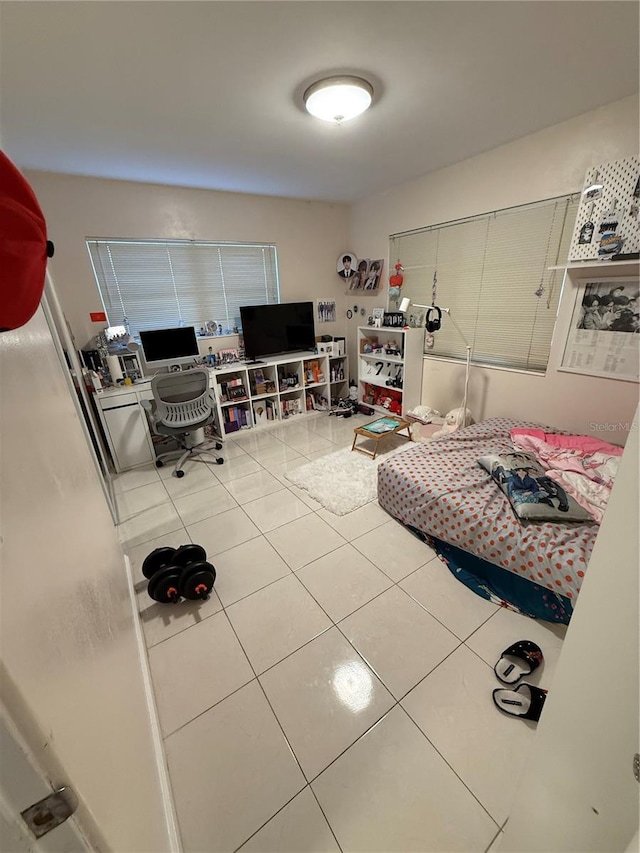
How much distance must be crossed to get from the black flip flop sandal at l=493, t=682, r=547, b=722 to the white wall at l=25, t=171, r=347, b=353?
399cm

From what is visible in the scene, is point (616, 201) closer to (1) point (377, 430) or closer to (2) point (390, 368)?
(1) point (377, 430)

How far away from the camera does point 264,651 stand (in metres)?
1.56

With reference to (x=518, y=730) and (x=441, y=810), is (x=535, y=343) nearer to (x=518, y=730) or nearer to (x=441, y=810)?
(x=518, y=730)

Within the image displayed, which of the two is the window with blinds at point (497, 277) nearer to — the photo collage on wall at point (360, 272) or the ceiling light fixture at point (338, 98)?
the photo collage on wall at point (360, 272)

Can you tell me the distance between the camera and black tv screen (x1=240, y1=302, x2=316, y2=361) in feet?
12.5

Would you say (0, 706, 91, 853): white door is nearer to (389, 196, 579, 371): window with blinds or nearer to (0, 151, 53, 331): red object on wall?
(0, 151, 53, 331): red object on wall

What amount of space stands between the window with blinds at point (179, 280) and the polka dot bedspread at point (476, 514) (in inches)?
109

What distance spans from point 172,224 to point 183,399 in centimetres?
181

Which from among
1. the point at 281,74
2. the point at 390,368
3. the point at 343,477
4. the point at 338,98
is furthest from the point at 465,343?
the point at 281,74

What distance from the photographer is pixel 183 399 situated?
3.09m

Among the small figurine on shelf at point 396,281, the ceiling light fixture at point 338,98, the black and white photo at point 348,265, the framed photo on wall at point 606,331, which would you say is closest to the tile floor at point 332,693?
the framed photo on wall at point 606,331

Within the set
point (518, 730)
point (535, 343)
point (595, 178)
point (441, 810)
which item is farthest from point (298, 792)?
point (595, 178)

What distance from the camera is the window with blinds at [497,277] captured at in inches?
103

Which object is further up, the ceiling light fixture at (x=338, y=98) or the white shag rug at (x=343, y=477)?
the ceiling light fixture at (x=338, y=98)
